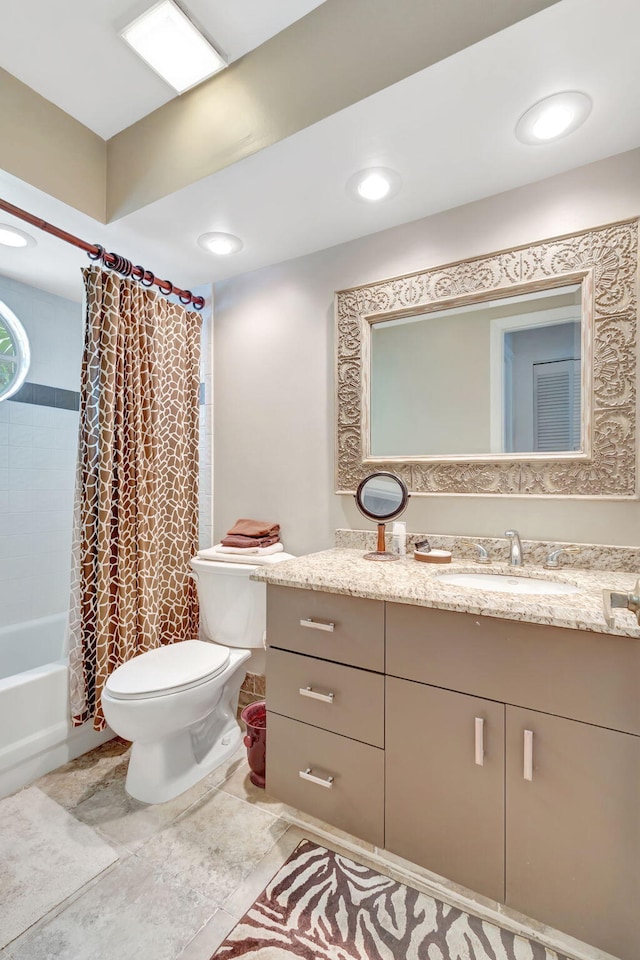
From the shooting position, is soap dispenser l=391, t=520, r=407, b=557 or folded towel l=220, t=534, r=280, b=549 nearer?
soap dispenser l=391, t=520, r=407, b=557

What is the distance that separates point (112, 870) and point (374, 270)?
2.26 meters

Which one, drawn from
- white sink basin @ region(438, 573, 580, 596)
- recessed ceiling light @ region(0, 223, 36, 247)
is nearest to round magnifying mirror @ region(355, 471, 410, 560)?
white sink basin @ region(438, 573, 580, 596)

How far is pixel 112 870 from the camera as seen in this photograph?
1290mm

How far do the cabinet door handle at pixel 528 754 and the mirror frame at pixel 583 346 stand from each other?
0.79 m

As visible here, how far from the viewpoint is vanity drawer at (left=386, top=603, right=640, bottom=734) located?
0.94 m

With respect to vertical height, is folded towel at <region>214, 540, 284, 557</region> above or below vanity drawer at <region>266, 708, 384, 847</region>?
above

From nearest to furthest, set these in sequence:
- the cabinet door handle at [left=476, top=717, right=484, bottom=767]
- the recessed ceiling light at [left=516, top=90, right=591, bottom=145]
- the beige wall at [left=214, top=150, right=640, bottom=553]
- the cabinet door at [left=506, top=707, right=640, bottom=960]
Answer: the cabinet door at [left=506, top=707, right=640, bottom=960]
the cabinet door handle at [left=476, top=717, right=484, bottom=767]
the recessed ceiling light at [left=516, top=90, right=591, bottom=145]
the beige wall at [left=214, top=150, right=640, bottom=553]

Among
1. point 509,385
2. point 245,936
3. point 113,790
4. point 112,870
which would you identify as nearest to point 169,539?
point 113,790

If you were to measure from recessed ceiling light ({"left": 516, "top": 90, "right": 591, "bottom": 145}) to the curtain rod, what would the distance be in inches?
61.6

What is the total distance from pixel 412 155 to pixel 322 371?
84cm

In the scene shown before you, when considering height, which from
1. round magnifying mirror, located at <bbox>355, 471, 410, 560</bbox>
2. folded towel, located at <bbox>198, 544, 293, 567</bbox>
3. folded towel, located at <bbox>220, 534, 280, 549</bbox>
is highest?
round magnifying mirror, located at <bbox>355, 471, 410, 560</bbox>

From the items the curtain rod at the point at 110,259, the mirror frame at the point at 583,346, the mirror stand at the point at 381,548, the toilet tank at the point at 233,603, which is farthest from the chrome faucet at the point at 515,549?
the curtain rod at the point at 110,259

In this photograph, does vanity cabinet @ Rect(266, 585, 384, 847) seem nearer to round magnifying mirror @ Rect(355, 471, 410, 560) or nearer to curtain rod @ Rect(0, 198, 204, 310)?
round magnifying mirror @ Rect(355, 471, 410, 560)

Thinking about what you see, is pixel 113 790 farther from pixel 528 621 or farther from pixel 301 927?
pixel 528 621
